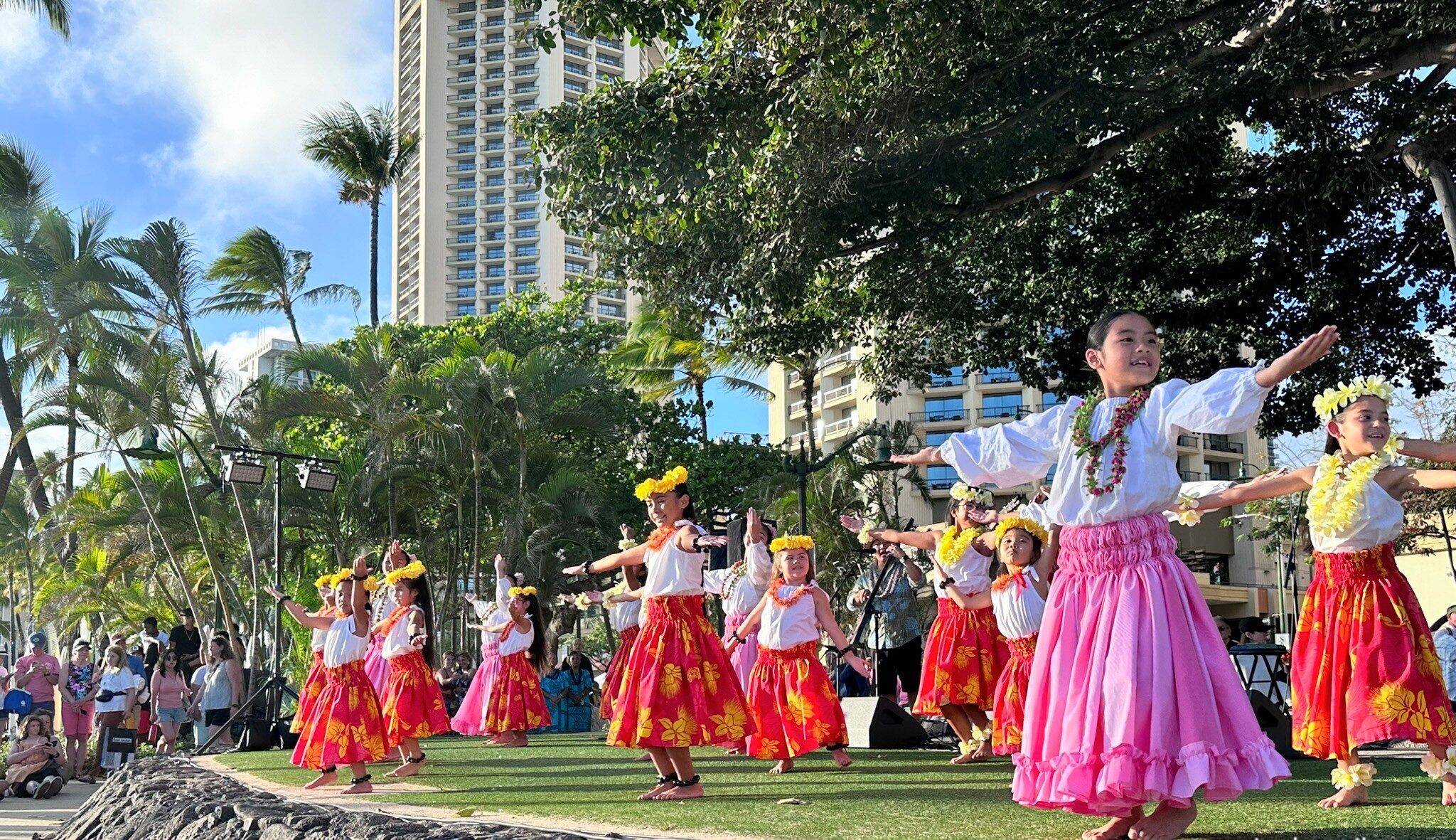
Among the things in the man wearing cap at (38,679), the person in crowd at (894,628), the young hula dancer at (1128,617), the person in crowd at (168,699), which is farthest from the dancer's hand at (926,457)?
the person in crowd at (168,699)

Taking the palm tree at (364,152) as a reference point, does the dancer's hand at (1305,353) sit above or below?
below

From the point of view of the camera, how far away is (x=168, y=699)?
16.8 meters

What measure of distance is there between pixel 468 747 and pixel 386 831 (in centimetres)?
831

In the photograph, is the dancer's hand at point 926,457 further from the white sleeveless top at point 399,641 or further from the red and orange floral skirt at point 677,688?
the white sleeveless top at point 399,641

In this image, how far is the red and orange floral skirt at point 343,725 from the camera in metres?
9.09

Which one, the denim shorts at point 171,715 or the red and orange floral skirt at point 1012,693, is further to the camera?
the denim shorts at point 171,715

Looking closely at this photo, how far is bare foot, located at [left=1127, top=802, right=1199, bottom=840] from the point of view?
4453mm

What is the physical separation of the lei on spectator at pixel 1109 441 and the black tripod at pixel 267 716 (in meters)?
11.9

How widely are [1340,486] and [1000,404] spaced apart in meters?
54.1

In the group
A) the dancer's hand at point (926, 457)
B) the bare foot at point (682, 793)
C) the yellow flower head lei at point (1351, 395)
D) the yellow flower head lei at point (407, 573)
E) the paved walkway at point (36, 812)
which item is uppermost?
the yellow flower head lei at point (1351, 395)

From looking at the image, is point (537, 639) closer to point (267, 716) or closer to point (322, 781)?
point (267, 716)

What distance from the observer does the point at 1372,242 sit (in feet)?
43.4

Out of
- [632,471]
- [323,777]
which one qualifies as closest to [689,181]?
[323,777]

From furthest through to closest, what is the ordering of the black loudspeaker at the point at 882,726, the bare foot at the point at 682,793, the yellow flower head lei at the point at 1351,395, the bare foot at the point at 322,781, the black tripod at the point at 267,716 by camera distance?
the black tripod at the point at 267,716
the black loudspeaker at the point at 882,726
the bare foot at the point at 322,781
the bare foot at the point at 682,793
the yellow flower head lei at the point at 1351,395
